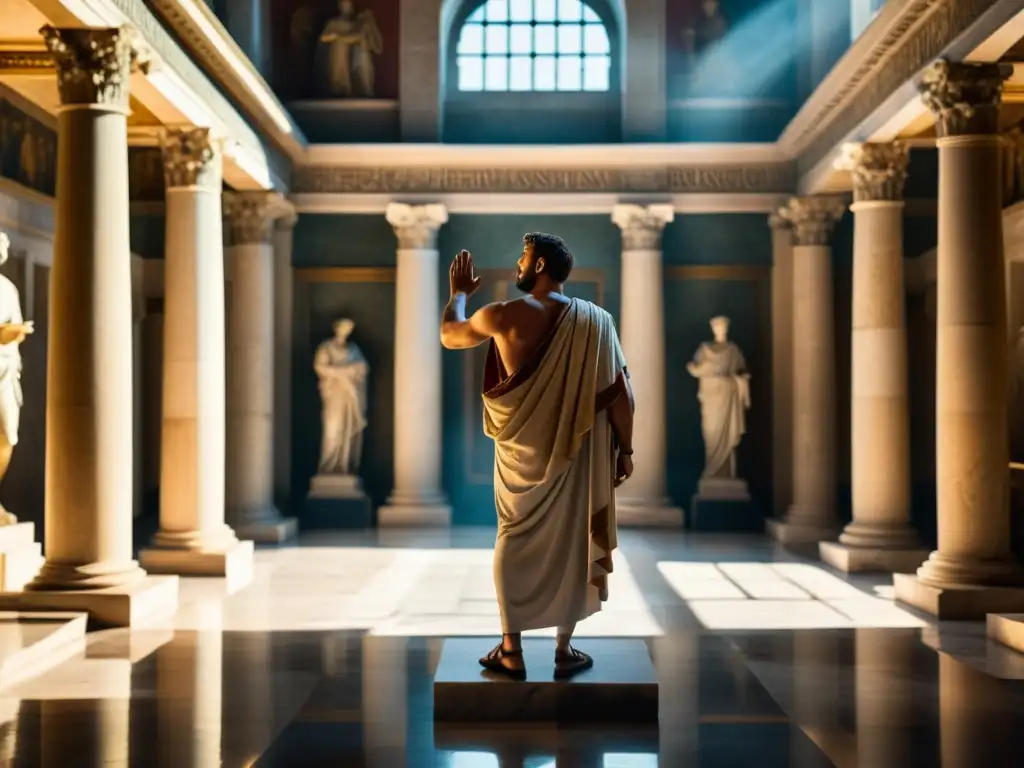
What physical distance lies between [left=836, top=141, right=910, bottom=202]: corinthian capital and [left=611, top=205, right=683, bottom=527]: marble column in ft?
16.0

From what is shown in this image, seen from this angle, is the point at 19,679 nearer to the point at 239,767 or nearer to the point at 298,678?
the point at 298,678

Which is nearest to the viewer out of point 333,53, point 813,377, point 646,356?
point 813,377

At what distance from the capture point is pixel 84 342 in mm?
9688

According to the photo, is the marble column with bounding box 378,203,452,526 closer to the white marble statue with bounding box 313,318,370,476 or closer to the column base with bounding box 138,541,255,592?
the white marble statue with bounding box 313,318,370,476

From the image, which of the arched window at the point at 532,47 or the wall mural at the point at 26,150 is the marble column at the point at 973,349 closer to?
the wall mural at the point at 26,150

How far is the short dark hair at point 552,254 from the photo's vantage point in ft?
22.0

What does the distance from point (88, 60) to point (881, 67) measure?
312 inches

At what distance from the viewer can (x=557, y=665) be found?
264 inches

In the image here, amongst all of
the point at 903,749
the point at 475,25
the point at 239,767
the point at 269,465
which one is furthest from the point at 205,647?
the point at 475,25

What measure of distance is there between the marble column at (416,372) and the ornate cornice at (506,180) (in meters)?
0.45

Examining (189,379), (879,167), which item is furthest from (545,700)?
(879,167)

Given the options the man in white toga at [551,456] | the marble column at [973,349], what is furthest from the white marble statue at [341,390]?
the man in white toga at [551,456]

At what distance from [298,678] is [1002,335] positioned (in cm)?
662

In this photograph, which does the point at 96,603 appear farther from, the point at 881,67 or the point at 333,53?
the point at 333,53
